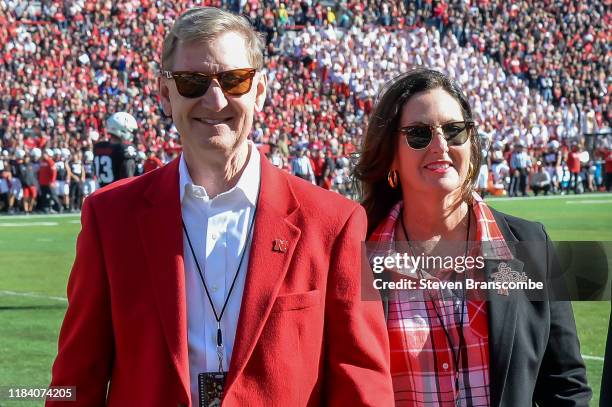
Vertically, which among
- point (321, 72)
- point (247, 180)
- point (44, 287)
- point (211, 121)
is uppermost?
point (321, 72)

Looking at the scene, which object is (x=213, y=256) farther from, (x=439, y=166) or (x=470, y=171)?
(x=470, y=171)

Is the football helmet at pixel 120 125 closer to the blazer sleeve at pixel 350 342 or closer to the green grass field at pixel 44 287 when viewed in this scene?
the green grass field at pixel 44 287

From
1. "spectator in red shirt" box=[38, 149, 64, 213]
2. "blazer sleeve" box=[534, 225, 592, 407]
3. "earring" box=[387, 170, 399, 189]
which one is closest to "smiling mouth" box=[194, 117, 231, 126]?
"earring" box=[387, 170, 399, 189]

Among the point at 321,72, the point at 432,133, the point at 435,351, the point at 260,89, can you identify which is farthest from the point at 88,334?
the point at 321,72

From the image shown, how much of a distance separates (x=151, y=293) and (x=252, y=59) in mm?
604

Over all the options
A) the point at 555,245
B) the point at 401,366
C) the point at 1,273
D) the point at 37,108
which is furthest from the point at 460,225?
the point at 37,108

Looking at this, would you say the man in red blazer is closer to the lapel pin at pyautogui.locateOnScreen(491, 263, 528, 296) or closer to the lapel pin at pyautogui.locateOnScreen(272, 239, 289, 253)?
the lapel pin at pyautogui.locateOnScreen(272, 239, 289, 253)

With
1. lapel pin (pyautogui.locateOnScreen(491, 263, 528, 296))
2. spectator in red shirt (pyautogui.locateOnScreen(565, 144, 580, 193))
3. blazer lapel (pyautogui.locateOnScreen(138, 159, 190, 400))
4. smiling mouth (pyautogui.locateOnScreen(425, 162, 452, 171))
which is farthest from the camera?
spectator in red shirt (pyautogui.locateOnScreen(565, 144, 580, 193))

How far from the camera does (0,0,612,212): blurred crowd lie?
30609 mm

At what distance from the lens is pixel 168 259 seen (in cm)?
250

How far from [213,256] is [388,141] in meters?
0.85

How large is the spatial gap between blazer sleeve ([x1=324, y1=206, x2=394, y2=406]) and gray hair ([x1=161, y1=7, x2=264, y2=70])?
0.50 meters

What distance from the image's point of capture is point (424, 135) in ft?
10.1

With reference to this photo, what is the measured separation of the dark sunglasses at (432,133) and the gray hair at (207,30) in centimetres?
63
